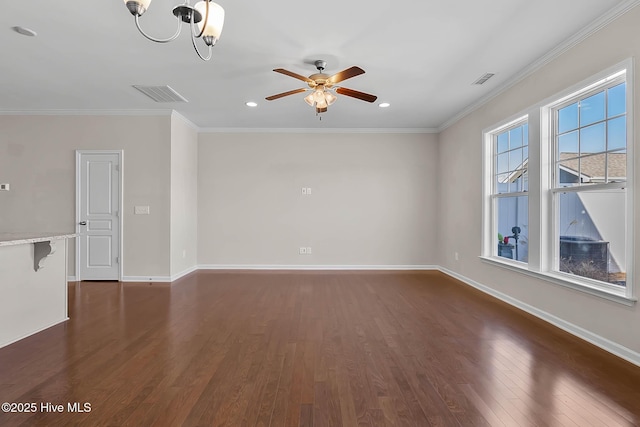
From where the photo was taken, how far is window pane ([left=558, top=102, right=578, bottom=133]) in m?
3.25

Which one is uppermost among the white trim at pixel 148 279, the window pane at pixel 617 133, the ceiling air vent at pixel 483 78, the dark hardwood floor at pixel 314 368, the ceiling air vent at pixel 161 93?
the ceiling air vent at pixel 483 78

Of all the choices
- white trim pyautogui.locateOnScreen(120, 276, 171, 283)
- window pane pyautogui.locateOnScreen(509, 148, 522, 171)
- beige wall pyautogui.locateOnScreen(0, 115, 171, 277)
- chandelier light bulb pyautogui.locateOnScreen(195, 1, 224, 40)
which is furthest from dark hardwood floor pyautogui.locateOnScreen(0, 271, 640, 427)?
chandelier light bulb pyautogui.locateOnScreen(195, 1, 224, 40)

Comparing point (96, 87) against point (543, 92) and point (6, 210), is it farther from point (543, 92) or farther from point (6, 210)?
point (543, 92)

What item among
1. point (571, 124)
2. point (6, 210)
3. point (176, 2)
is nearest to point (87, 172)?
point (6, 210)

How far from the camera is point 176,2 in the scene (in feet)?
8.52

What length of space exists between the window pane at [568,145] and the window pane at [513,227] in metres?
0.69

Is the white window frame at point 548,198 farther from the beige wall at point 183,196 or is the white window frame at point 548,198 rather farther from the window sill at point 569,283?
the beige wall at point 183,196

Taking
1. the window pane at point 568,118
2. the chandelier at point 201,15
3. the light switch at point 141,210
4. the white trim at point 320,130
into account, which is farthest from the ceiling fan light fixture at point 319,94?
the light switch at point 141,210

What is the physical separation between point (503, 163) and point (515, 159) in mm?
281

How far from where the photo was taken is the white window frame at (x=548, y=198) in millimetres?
2537

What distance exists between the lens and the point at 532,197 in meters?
3.71

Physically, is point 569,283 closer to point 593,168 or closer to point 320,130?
point 593,168

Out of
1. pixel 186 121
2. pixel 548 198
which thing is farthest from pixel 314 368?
pixel 186 121

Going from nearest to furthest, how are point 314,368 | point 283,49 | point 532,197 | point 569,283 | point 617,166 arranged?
point 314,368, point 617,166, point 569,283, point 283,49, point 532,197
